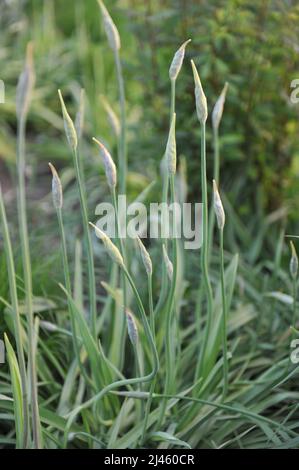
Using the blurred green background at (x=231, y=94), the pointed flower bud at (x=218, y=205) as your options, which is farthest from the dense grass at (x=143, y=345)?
the blurred green background at (x=231, y=94)

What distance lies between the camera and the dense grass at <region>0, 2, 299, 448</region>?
109cm

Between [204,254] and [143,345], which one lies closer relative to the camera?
[204,254]

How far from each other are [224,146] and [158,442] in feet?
2.89

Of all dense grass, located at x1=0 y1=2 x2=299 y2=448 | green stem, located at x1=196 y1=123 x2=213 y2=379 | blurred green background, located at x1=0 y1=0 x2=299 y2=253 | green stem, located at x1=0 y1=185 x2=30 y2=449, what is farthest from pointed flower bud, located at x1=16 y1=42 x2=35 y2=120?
blurred green background, located at x1=0 y1=0 x2=299 y2=253

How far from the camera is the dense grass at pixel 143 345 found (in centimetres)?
109

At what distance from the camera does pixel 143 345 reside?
1.41 m

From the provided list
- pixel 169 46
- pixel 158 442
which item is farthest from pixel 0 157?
pixel 158 442

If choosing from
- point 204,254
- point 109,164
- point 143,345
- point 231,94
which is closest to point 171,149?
point 109,164

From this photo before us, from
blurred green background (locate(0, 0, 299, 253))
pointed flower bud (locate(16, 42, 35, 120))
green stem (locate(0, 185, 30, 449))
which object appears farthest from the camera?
blurred green background (locate(0, 0, 299, 253))

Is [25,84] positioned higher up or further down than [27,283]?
higher up

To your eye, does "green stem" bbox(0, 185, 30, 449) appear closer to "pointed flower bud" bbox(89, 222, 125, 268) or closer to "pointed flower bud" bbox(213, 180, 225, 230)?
"pointed flower bud" bbox(89, 222, 125, 268)

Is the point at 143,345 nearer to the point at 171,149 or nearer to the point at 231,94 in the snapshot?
the point at 171,149

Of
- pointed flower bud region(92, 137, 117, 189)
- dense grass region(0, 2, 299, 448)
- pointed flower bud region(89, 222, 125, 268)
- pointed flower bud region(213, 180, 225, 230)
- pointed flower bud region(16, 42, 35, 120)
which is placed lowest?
dense grass region(0, 2, 299, 448)

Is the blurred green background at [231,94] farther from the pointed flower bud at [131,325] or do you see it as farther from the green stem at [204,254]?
the pointed flower bud at [131,325]
